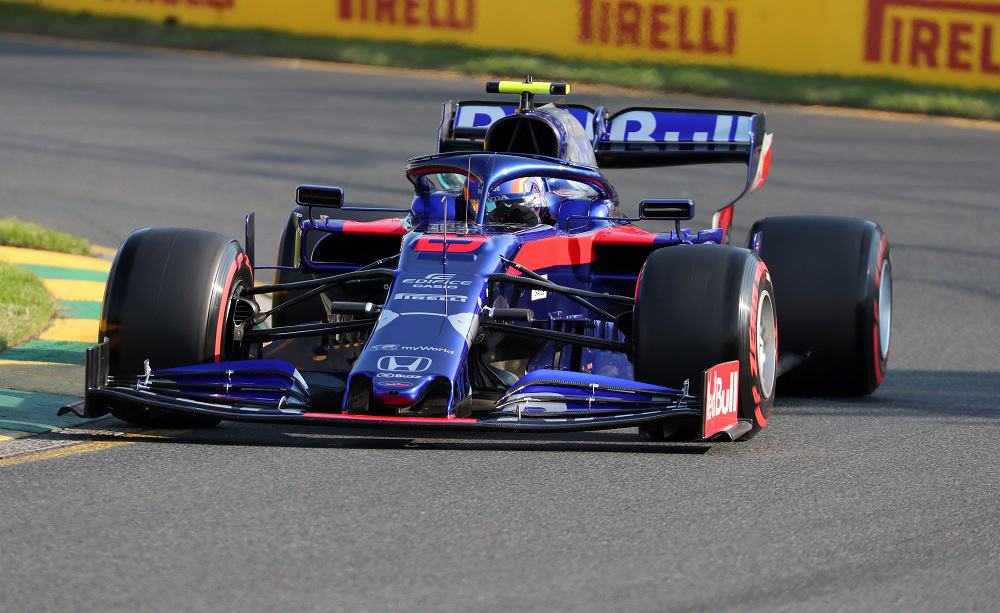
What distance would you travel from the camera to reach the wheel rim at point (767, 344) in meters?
6.92

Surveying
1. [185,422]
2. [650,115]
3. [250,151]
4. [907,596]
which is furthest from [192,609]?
[250,151]

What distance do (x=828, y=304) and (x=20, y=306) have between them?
14.1 ft

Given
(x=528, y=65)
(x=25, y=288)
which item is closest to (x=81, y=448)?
(x=25, y=288)

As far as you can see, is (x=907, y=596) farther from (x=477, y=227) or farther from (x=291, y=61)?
(x=291, y=61)

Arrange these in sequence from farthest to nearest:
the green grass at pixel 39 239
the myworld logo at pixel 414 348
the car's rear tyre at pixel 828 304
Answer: the green grass at pixel 39 239, the car's rear tyre at pixel 828 304, the myworld logo at pixel 414 348


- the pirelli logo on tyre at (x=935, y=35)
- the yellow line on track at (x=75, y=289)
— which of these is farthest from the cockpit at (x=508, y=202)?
the pirelli logo on tyre at (x=935, y=35)

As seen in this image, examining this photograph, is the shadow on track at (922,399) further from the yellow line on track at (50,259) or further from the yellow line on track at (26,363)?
the yellow line on track at (50,259)

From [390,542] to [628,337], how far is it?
6.67 ft

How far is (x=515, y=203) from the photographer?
7727 millimetres

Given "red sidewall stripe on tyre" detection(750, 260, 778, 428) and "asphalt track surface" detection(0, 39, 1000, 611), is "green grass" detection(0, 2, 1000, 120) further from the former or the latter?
"red sidewall stripe on tyre" detection(750, 260, 778, 428)

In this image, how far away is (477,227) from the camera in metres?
7.47

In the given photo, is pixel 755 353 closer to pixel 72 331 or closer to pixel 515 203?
pixel 515 203

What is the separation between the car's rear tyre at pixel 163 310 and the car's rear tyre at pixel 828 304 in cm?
268

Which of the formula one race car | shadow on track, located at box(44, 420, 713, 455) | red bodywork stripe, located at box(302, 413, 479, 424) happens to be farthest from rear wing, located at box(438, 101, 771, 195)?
red bodywork stripe, located at box(302, 413, 479, 424)
